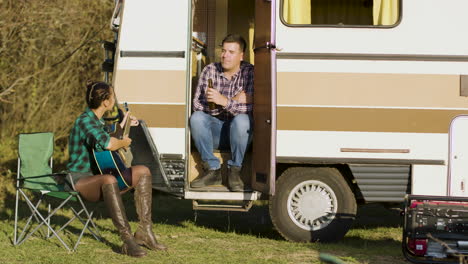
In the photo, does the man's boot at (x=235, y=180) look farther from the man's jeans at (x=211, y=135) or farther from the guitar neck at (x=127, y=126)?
the guitar neck at (x=127, y=126)

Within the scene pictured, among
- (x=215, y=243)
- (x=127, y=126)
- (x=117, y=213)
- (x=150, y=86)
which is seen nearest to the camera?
→ (x=117, y=213)

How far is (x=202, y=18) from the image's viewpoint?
9680 millimetres

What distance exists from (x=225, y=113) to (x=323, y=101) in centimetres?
97

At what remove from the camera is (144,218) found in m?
7.49

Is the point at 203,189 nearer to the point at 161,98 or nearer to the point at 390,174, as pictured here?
the point at 161,98

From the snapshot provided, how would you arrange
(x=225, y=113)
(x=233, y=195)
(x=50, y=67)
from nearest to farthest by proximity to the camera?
1. (x=233, y=195)
2. (x=225, y=113)
3. (x=50, y=67)

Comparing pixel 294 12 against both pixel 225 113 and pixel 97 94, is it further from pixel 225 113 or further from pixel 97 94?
pixel 97 94

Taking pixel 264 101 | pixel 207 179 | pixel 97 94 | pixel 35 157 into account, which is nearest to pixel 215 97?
pixel 264 101

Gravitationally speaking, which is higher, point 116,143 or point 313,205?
point 116,143

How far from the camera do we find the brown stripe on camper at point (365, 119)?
791 cm

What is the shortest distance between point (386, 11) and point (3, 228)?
4017mm

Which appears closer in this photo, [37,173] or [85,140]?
[85,140]

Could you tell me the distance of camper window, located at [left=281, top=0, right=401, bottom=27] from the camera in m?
8.00

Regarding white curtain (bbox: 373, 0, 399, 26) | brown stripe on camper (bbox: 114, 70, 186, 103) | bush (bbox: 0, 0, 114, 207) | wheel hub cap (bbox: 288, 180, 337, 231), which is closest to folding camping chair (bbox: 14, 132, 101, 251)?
brown stripe on camper (bbox: 114, 70, 186, 103)
